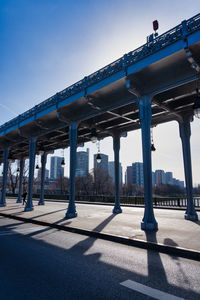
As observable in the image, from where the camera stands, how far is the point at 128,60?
31.0 ft

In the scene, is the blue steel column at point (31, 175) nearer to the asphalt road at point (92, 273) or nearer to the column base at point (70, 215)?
the column base at point (70, 215)

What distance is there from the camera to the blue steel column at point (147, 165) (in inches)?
342

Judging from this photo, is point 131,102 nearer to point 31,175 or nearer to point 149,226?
point 149,226

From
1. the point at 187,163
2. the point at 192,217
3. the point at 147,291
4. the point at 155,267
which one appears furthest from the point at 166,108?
the point at 147,291

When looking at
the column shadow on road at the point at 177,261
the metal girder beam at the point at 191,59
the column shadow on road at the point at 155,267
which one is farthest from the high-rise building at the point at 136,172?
the column shadow on road at the point at 155,267

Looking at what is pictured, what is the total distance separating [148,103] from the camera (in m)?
9.74

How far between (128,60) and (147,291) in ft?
29.3

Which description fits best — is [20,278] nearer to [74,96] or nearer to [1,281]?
[1,281]

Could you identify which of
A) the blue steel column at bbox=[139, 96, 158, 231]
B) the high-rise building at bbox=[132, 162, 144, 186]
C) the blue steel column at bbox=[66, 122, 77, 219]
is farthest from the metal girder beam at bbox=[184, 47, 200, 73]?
the high-rise building at bbox=[132, 162, 144, 186]

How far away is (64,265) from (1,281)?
140 cm

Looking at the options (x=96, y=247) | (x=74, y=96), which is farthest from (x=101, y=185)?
(x=96, y=247)

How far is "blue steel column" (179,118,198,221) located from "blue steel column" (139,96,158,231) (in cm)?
366

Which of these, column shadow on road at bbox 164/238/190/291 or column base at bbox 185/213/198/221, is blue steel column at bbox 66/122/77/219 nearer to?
column base at bbox 185/213/198/221

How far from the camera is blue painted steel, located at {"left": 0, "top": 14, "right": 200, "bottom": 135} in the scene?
7.61 metres
